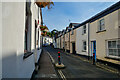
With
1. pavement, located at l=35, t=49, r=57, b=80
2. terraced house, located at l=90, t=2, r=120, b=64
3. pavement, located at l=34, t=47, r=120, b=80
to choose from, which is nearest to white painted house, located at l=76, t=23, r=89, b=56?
terraced house, located at l=90, t=2, r=120, b=64

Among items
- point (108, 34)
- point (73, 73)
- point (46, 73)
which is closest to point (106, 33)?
point (108, 34)

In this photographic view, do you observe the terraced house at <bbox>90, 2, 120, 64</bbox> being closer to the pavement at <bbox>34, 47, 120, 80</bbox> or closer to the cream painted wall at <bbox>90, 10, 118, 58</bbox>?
the cream painted wall at <bbox>90, 10, 118, 58</bbox>

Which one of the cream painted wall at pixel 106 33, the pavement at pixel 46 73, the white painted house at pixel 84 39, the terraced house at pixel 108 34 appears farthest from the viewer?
the white painted house at pixel 84 39

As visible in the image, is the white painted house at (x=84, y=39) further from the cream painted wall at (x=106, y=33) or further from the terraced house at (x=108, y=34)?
the terraced house at (x=108, y=34)

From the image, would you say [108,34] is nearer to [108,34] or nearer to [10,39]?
[108,34]

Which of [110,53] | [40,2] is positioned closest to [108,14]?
[110,53]

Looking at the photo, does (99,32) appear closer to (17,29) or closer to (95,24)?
(95,24)

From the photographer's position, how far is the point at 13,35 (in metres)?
2.06

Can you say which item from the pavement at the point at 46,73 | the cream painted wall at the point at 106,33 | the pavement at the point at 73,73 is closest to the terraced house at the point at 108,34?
the cream painted wall at the point at 106,33

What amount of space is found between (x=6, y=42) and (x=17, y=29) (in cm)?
41

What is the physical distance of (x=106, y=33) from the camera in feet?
25.0

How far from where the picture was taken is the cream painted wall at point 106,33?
22.1 feet

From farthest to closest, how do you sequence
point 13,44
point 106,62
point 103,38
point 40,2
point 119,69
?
point 103,38 → point 106,62 → point 119,69 → point 40,2 → point 13,44

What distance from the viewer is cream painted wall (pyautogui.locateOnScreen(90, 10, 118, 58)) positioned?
265 inches
